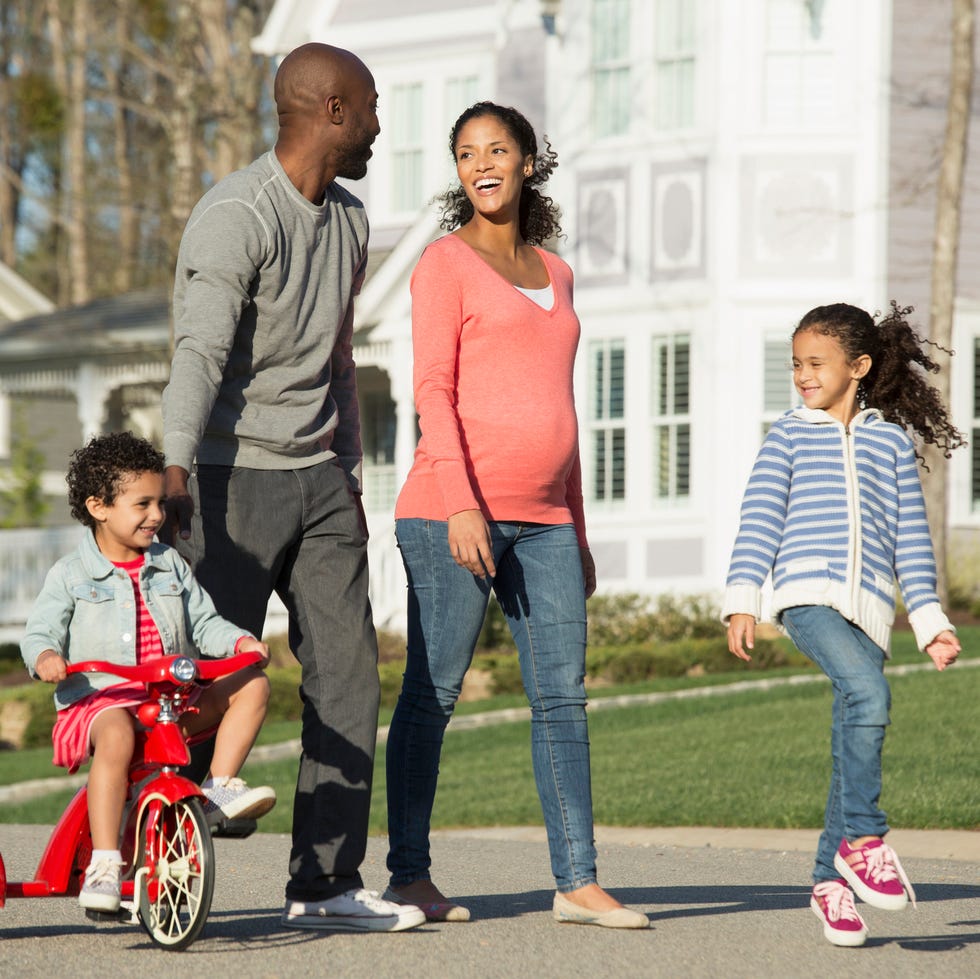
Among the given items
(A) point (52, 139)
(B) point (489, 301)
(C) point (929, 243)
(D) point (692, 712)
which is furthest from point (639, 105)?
(A) point (52, 139)

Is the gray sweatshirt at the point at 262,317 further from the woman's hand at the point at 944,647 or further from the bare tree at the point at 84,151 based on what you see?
the bare tree at the point at 84,151

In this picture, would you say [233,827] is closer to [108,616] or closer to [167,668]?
[167,668]

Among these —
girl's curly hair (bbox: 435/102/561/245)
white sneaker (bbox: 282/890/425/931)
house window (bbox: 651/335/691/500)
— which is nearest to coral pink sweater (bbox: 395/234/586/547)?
girl's curly hair (bbox: 435/102/561/245)

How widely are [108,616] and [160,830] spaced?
60cm

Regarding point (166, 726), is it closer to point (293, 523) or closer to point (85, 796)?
point (85, 796)

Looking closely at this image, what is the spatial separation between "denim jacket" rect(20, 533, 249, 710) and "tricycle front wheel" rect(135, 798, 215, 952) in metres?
0.42

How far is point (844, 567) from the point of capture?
544 centimetres

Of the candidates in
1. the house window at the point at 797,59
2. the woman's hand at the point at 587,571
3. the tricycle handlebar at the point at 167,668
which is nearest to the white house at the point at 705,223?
the house window at the point at 797,59

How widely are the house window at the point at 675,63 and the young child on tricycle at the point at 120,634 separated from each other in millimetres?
16526

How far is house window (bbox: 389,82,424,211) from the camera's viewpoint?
76.9 feet

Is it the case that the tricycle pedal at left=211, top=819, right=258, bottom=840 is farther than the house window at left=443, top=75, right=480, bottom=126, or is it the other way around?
the house window at left=443, top=75, right=480, bottom=126

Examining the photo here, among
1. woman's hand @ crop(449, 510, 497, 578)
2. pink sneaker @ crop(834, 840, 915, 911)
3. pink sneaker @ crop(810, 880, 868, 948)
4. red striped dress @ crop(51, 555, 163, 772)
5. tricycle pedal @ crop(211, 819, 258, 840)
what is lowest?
pink sneaker @ crop(810, 880, 868, 948)

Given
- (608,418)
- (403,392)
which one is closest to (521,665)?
(403,392)

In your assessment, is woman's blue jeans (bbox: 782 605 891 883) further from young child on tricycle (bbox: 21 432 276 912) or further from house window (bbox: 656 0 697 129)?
house window (bbox: 656 0 697 129)
